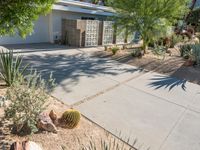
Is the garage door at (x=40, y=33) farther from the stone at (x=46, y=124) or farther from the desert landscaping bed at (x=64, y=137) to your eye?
the stone at (x=46, y=124)

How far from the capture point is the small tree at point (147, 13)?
11.8m

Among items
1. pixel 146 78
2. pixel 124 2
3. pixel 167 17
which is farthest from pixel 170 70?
pixel 124 2

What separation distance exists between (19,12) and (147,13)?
29.3ft

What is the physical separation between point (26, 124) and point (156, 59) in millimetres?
9591

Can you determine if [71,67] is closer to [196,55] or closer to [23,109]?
[23,109]

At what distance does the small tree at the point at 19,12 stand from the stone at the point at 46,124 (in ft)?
6.82

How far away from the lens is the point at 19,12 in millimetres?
4488

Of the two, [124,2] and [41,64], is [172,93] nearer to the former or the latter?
[41,64]

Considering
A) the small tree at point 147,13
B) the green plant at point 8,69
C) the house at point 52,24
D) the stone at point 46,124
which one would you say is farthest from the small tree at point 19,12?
the house at point 52,24

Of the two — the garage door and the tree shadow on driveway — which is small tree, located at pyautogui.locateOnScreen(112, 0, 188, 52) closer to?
the tree shadow on driveway

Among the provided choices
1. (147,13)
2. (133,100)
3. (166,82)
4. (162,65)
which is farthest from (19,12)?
(147,13)

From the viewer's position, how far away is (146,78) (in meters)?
8.80

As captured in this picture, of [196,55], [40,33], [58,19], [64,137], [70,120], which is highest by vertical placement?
[58,19]

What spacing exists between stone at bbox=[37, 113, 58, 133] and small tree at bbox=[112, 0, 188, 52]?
31.2 ft
